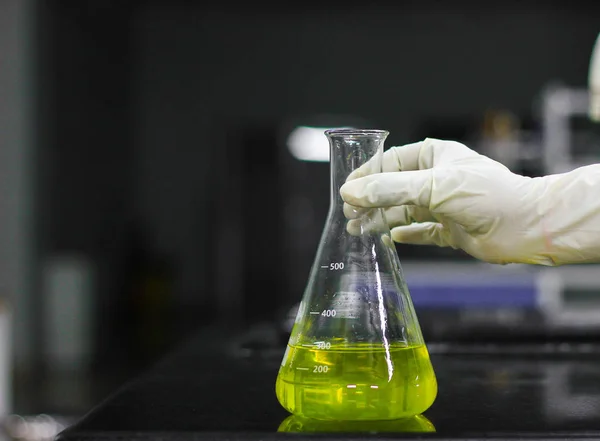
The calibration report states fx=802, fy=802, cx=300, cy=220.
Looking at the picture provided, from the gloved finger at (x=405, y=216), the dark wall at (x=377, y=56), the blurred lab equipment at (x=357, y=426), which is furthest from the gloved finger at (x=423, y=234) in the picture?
the dark wall at (x=377, y=56)

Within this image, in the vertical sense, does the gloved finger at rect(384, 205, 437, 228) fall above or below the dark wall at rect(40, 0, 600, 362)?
below

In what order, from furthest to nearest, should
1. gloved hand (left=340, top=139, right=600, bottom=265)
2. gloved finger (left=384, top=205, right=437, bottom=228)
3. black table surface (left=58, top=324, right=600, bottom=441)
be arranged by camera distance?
gloved finger (left=384, top=205, right=437, bottom=228)
gloved hand (left=340, top=139, right=600, bottom=265)
black table surface (left=58, top=324, right=600, bottom=441)

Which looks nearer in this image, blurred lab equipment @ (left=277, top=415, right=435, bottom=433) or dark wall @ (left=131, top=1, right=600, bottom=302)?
blurred lab equipment @ (left=277, top=415, right=435, bottom=433)

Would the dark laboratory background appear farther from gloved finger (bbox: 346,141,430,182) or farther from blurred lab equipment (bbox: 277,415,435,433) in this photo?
blurred lab equipment (bbox: 277,415,435,433)

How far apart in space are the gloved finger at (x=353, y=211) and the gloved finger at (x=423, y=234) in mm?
133

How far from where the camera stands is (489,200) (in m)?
0.71

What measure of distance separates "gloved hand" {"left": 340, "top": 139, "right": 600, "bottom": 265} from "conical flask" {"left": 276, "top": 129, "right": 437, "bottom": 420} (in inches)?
0.7

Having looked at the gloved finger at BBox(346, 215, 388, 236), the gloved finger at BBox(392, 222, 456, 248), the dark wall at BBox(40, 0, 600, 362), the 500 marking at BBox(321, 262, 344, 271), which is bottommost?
the 500 marking at BBox(321, 262, 344, 271)

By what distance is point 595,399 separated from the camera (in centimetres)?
75

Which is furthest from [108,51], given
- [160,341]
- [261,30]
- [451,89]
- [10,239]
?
[451,89]

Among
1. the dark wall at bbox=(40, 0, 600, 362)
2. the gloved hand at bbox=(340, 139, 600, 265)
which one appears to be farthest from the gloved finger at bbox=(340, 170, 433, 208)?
the dark wall at bbox=(40, 0, 600, 362)

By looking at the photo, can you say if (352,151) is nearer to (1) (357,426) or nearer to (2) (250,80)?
(1) (357,426)

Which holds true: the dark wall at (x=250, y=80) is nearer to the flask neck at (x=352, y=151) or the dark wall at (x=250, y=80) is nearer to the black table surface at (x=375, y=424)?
the black table surface at (x=375, y=424)

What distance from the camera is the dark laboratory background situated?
16.7 feet
